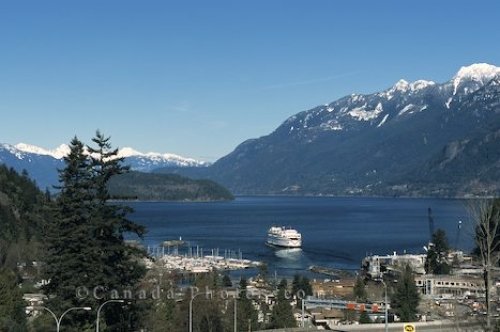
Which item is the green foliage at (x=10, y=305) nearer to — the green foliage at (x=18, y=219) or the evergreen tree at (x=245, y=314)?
the evergreen tree at (x=245, y=314)

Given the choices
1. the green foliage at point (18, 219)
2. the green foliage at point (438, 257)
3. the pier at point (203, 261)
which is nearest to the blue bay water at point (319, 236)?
the pier at point (203, 261)

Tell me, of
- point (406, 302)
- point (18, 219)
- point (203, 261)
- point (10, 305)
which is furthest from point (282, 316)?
point (18, 219)

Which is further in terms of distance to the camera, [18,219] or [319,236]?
[319,236]

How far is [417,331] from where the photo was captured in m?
34.8

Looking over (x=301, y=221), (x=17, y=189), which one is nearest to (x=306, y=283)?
(x=17, y=189)

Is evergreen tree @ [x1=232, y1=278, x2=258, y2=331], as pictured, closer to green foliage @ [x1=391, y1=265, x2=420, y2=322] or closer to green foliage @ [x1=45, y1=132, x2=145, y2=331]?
green foliage @ [x1=391, y1=265, x2=420, y2=322]

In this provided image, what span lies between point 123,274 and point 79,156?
5282 mm

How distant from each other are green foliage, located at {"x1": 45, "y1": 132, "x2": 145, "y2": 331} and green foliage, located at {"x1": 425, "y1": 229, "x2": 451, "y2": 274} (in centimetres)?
5759

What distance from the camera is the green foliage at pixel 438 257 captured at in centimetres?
8281

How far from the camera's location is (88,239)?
30.2 m

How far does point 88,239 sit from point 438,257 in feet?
206

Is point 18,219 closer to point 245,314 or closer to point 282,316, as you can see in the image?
point 245,314

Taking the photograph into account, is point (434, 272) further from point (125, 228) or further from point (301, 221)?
point (301, 221)

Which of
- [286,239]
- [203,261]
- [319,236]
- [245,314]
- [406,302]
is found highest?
[245,314]
